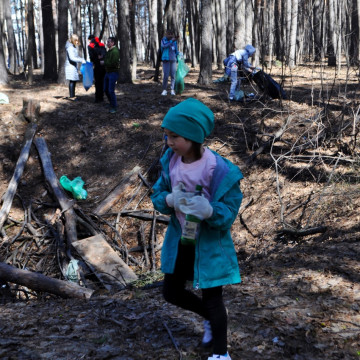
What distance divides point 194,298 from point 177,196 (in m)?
0.74

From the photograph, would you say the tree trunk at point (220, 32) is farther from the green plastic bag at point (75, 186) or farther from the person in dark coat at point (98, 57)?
the green plastic bag at point (75, 186)

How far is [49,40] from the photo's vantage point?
57.4 feet

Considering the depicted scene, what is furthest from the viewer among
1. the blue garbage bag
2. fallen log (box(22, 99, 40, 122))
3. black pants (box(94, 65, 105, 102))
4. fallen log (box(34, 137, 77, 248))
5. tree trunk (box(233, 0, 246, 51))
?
tree trunk (box(233, 0, 246, 51))

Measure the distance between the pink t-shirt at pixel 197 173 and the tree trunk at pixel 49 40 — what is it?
1610cm

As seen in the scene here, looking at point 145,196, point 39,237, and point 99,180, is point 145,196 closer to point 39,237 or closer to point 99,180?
point 99,180

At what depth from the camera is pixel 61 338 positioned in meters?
3.49

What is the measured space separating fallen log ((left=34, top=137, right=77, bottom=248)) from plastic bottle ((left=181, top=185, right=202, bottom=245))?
5176 mm

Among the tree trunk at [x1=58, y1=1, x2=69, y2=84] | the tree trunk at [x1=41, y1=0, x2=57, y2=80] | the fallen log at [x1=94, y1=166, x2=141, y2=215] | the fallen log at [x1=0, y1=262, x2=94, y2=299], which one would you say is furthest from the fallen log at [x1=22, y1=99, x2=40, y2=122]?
the tree trunk at [x1=41, y1=0, x2=57, y2=80]

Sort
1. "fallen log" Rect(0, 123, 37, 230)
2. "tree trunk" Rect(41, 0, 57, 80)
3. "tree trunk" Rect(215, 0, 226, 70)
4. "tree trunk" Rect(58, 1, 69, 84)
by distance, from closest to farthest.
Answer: "fallen log" Rect(0, 123, 37, 230)
"tree trunk" Rect(58, 1, 69, 84)
"tree trunk" Rect(41, 0, 57, 80)
"tree trunk" Rect(215, 0, 226, 70)

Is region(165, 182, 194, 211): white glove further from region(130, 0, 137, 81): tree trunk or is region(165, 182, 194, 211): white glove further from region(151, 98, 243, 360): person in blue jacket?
region(130, 0, 137, 81): tree trunk

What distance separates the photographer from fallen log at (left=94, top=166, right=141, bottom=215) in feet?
27.9

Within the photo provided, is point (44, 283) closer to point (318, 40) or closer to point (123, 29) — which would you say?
point (318, 40)

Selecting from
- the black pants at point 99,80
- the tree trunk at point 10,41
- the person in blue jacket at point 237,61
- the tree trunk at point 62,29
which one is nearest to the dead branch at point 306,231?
the person in blue jacket at point 237,61

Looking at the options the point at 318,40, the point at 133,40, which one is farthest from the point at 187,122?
the point at 133,40
